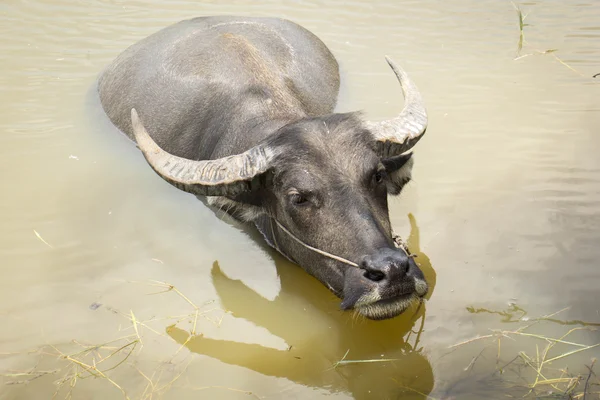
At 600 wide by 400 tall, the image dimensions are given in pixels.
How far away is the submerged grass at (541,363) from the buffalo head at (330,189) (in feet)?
1.86

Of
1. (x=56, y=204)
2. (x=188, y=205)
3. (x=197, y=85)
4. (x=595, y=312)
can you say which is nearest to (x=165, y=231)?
(x=188, y=205)

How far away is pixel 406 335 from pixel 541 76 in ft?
11.6

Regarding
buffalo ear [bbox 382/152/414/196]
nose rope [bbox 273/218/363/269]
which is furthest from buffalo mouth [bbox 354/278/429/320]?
buffalo ear [bbox 382/152/414/196]

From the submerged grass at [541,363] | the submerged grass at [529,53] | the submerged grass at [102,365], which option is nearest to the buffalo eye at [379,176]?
the submerged grass at [541,363]

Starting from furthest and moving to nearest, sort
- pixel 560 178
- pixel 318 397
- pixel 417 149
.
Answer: pixel 417 149
pixel 560 178
pixel 318 397

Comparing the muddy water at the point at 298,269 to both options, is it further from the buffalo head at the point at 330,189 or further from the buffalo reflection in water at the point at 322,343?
the buffalo head at the point at 330,189

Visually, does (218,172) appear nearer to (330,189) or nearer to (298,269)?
(330,189)

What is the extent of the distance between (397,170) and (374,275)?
99 cm

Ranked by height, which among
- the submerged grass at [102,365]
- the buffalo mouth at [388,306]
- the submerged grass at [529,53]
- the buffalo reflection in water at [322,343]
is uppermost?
the submerged grass at [529,53]

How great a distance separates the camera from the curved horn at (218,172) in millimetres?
3439

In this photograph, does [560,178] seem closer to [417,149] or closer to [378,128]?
[417,149]

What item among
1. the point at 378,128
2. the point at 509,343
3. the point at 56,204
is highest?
the point at 378,128

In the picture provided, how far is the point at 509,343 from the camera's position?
3.19 meters

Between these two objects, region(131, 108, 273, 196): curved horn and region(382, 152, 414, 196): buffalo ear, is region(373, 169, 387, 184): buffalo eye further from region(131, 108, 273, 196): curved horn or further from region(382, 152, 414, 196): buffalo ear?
region(131, 108, 273, 196): curved horn
